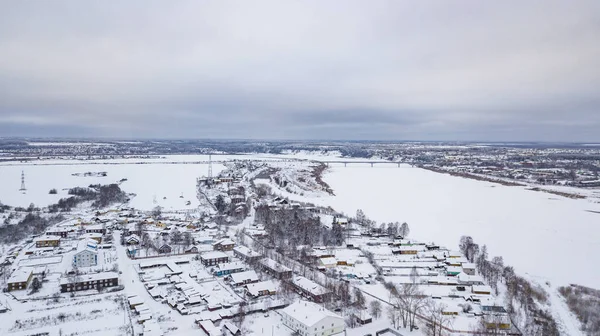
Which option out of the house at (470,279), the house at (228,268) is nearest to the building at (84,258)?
the house at (228,268)

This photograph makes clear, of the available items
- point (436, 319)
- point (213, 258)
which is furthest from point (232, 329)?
point (213, 258)

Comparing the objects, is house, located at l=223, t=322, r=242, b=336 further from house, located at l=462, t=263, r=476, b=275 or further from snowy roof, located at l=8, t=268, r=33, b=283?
house, located at l=462, t=263, r=476, b=275

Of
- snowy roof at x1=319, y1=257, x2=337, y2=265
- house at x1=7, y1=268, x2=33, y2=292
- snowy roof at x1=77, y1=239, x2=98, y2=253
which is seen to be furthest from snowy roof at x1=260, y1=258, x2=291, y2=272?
house at x1=7, y1=268, x2=33, y2=292

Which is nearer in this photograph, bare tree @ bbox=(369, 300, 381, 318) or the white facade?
bare tree @ bbox=(369, 300, 381, 318)

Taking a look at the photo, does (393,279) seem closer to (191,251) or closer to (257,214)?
(191,251)

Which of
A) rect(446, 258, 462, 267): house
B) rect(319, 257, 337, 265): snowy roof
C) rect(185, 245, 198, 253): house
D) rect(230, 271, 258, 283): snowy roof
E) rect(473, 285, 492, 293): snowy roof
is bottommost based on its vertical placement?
rect(185, 245, 198, 253): house

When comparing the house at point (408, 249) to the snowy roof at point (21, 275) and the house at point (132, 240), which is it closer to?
the house at point (132, 240)

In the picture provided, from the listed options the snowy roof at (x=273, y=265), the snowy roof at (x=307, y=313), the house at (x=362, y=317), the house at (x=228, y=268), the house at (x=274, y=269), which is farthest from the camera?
the house at (x=228, y=268)

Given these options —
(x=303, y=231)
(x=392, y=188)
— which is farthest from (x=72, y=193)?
(x=392, y=188)
